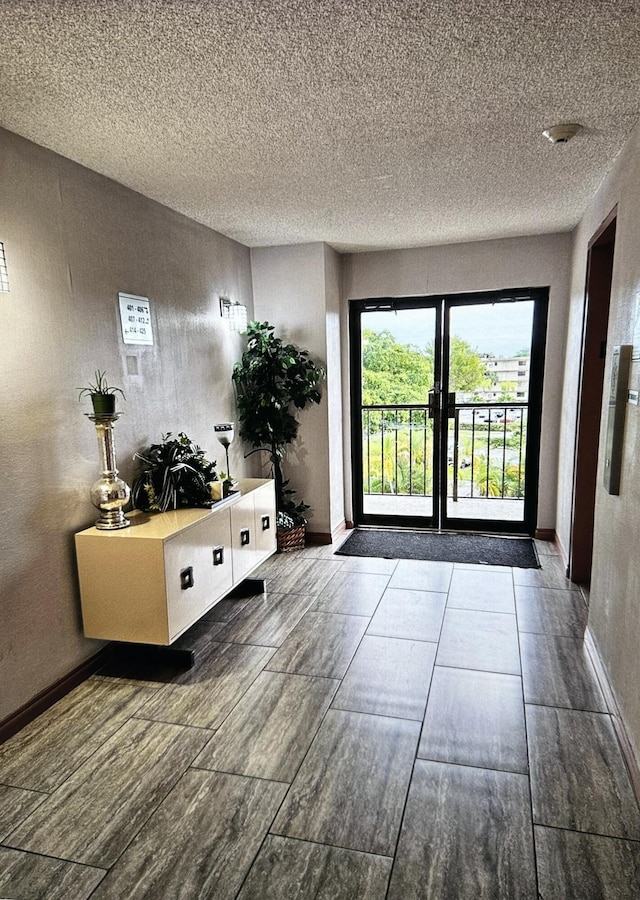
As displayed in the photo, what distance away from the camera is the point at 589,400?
11.4 ft

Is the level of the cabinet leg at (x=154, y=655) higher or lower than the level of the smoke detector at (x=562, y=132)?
lower

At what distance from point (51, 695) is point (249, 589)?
142 cm

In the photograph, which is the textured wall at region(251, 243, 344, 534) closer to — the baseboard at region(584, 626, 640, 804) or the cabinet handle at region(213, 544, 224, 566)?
the cabinet handle at region(213, 544, 224, 566)

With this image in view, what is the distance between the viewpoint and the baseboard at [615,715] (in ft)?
6.20

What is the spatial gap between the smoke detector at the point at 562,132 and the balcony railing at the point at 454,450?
2.57 m

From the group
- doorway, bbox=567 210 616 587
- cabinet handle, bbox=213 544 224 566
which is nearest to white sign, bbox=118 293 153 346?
cabinet handle, bbox=213 544 224 566

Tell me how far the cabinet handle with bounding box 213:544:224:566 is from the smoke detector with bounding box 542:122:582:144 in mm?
2532

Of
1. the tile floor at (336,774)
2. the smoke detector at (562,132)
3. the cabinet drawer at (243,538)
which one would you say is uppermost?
the smoke detector at (562,132)

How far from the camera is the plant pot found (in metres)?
2.50

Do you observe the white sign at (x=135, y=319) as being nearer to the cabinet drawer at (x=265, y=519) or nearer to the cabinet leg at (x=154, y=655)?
the cabinet drawer at (x=265, y=519)

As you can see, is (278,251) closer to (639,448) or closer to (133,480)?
(133,480)

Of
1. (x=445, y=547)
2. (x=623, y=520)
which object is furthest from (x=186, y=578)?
(x=445, y=547)

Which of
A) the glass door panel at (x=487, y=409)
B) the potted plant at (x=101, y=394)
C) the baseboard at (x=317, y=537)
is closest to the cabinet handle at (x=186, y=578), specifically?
the potted plant at (x=101, y=394)

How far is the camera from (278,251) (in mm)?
4438
